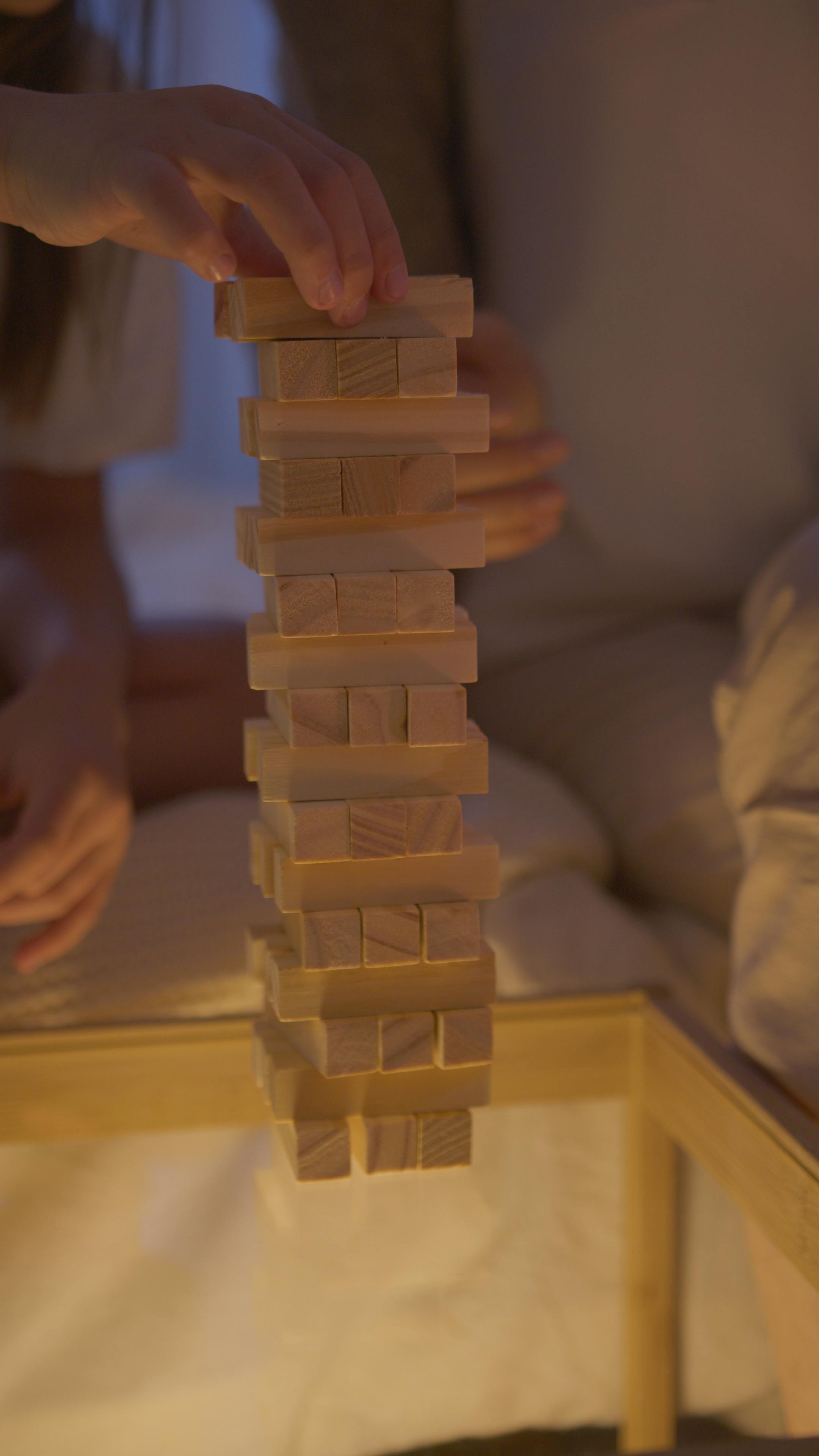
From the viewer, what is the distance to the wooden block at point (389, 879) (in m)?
0.47

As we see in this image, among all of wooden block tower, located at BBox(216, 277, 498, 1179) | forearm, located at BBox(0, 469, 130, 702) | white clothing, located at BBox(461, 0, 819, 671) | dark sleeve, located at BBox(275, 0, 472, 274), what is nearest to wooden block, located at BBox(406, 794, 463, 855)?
wooden block tower, located at BBox(216, 277, 498, 1179)

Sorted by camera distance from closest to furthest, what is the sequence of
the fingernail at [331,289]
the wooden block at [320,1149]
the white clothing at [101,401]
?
the fingernail at [331,289]
the wooden block at [320,1149]
the white clothing at [101,401]

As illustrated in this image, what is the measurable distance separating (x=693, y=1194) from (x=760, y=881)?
190mm

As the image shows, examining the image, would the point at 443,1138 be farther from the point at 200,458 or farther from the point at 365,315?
the point at 200,458

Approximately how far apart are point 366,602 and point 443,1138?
0.75 feet

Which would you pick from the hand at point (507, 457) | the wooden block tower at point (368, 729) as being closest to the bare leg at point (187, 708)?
the hand at point (507, 457)

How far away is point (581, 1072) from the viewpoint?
649mm

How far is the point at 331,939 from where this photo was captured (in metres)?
0.47

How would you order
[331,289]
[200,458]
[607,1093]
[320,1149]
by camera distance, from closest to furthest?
1. [331,289]
2. [320,1149]
3. [607,1093]
4. [200,458]

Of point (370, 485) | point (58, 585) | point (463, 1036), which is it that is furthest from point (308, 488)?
point (58, 585)

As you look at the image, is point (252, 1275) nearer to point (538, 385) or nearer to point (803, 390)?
point (538, 385)

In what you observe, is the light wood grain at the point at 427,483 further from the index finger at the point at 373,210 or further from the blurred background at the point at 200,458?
the blurred background at the point at 200,458

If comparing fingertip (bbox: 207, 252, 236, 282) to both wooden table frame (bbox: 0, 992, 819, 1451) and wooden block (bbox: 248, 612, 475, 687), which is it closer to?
wooden block (bbox: 248, 612, 475, 687)

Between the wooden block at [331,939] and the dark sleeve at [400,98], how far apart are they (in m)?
0.27
